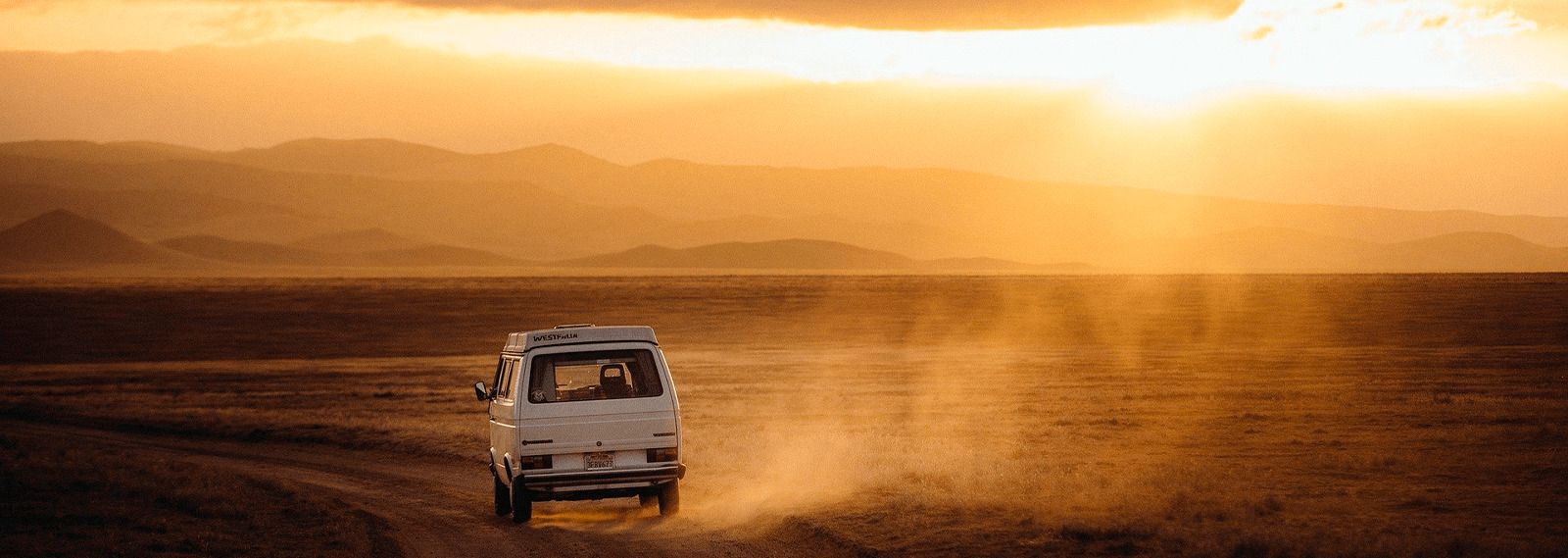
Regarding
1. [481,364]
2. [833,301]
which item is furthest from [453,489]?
[833,301]

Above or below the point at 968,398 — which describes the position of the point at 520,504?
above

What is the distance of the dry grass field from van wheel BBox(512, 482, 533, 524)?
0.21 m

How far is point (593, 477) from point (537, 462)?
0.67 metres

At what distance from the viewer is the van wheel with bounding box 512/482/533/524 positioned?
18.2 metres

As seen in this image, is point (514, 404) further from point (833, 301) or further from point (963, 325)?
point (833, 301)

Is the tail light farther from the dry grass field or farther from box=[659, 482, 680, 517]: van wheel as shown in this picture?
box=[659, 482, 680, 517]: van wheel

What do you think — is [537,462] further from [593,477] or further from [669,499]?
[669,499]

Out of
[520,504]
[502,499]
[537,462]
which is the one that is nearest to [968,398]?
[502,499]

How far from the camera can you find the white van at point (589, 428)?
17953mm

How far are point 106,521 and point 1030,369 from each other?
114 ft

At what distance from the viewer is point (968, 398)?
4125cm

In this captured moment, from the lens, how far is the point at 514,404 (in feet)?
59.7

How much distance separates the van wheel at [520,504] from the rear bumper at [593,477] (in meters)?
0.24

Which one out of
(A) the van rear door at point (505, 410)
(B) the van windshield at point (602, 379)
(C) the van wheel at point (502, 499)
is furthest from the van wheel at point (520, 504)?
(B) the van windshield at point (602, 379)
